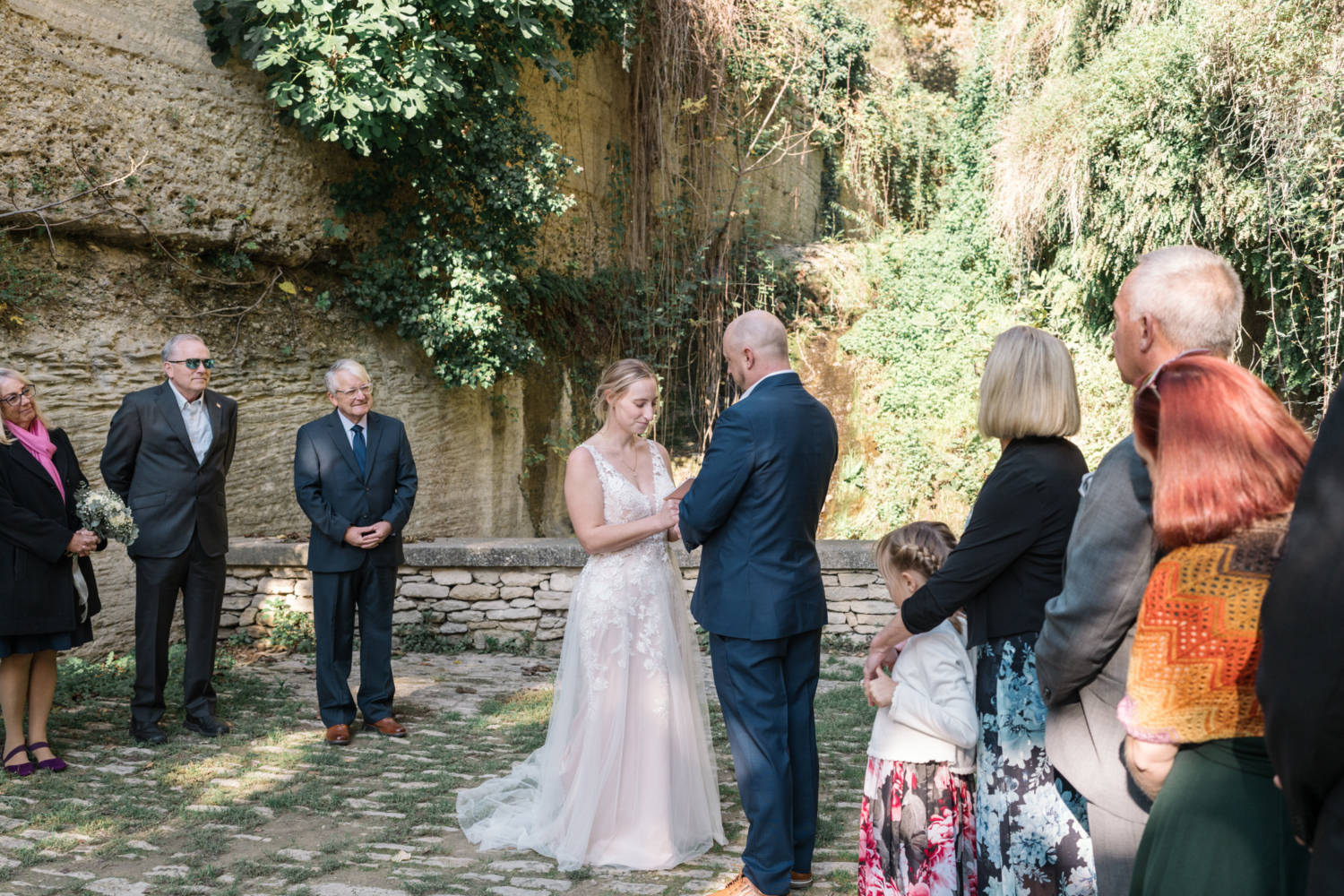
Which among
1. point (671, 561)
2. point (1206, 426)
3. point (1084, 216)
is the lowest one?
point (671, 561)

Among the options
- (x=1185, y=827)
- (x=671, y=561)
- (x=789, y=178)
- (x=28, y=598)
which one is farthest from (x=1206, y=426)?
(x=789, y=178)

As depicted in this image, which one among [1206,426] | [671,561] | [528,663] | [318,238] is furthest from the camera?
[318,238]

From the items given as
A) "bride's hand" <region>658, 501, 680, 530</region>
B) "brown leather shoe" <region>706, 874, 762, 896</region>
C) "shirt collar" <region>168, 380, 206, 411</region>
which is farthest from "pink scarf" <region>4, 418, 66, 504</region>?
"brown leather shoe" <region>706, 874, 762, 896</region>

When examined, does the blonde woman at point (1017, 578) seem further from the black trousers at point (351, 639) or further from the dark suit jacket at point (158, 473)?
the dark suit jacket at point (158, 473)

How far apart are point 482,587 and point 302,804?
3.41 m

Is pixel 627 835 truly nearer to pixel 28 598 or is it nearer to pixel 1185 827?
pixel 1185 827

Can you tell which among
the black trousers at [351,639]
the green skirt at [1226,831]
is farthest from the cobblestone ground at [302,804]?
the green skirt at [1226,831]

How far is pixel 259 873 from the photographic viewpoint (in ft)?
11.9

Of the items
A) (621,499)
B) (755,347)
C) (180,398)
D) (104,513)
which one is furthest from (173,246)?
(755,347)

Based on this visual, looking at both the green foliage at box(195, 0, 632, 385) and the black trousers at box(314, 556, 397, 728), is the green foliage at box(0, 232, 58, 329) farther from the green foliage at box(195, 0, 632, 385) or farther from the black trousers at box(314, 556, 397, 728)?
the black trousers at box(314, 556, 397, 728)

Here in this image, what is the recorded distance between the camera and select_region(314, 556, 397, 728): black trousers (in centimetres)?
538

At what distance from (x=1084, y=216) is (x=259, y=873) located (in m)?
10.1

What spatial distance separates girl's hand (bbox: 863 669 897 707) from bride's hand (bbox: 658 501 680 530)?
123 centimetres

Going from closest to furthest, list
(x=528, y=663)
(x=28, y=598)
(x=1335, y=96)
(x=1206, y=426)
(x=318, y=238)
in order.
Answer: (x=1206, y=426) < (x=28, y=598) < (x=528, y=663) < (x=1335, y=96) < (x=318, y=238)
